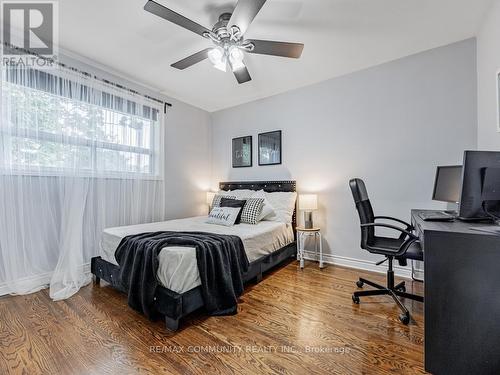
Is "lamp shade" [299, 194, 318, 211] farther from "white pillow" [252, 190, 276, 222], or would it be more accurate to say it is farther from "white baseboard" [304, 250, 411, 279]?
"white baseboard" [304, 250, 411, 279]

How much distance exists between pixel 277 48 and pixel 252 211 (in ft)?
6.17

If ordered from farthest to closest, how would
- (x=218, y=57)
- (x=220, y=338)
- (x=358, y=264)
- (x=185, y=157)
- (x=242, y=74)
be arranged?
(x=185, y=157) < (x=358, y=264) < (x=242, y=74) < (x=218, y=57) < (x=220, y=338)

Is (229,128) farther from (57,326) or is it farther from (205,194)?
(57,326)

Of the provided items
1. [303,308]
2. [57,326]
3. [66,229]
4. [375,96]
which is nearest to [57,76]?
[66,229]

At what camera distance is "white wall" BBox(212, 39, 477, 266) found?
2.56 metres

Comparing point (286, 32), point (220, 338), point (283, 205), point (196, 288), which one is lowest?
point (220, 338)

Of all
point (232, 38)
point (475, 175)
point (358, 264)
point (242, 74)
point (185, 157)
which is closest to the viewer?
point (475, 175)

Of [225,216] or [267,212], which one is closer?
[225,216]

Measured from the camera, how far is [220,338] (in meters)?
1.69

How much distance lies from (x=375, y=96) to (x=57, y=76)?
3.71 metres

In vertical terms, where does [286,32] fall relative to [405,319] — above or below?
above

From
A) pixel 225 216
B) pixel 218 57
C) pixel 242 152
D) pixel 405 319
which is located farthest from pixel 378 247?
pixel 242 152

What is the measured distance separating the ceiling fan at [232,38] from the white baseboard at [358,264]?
8.43 feet

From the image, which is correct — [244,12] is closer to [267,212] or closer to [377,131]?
[377,131]
